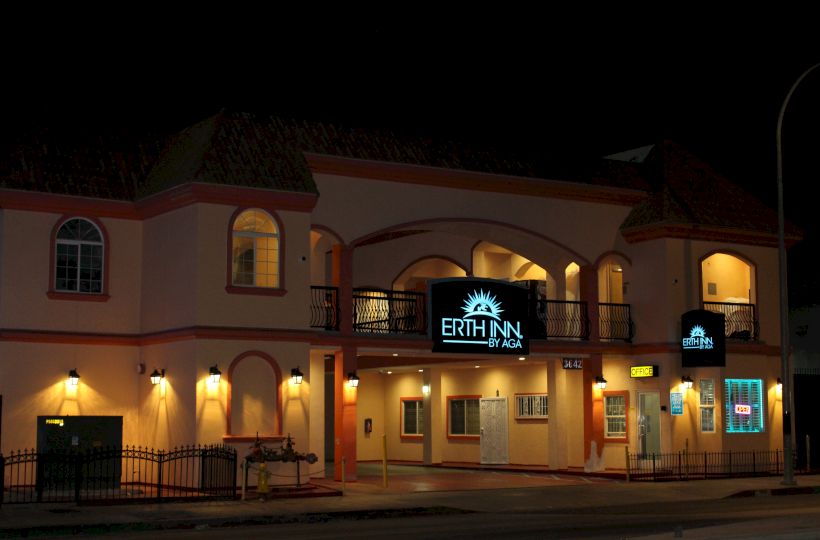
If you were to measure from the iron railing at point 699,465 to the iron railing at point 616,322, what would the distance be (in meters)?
3.41

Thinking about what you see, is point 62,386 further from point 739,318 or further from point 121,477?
point 739,318

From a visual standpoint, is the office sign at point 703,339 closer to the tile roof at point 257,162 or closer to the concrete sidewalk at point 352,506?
the tile roof at point 257,162

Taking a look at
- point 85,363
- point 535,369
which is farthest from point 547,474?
point 85,363

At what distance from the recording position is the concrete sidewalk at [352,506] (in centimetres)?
2170

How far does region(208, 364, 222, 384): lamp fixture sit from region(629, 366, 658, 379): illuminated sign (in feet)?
41.5

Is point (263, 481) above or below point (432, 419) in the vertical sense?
below

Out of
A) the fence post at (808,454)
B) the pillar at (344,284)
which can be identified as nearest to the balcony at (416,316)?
the pillar at (344,284)

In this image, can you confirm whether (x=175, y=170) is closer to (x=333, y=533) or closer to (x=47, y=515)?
(x=47, y=515)

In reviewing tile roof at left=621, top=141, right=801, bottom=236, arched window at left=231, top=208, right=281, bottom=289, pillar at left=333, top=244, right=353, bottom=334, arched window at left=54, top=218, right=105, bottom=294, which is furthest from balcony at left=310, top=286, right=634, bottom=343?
arched window at left=54, top=218, right=105, bottom=294

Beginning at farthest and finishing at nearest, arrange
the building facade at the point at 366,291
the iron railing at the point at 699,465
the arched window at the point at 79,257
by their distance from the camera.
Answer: the iron railing at the point at 699,465
the arched window at the point at 79,257
the building facade at the point at 366,291

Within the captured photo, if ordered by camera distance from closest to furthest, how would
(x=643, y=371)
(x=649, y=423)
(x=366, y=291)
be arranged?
(x=366, y=291)
(x=643, y=371)
(x=649, y=423)

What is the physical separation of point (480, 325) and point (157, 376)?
850 cm

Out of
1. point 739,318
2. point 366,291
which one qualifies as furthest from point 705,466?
point 366,291

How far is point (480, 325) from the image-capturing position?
105ft
